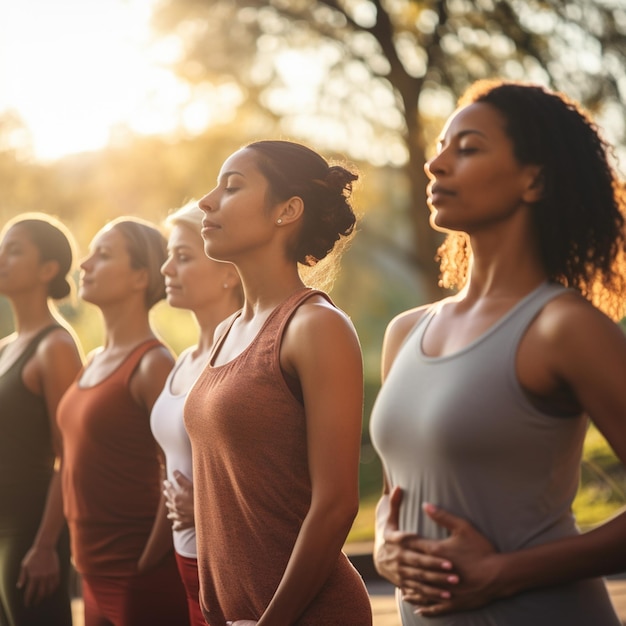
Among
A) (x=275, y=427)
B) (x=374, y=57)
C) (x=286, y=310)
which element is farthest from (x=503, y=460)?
(x=374, y=57)

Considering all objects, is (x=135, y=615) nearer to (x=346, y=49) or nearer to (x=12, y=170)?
(x=346, y=49)

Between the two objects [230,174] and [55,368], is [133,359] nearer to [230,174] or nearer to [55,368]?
[55,368]

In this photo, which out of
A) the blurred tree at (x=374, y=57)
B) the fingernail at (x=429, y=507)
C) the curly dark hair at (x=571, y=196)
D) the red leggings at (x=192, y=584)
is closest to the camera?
the fingernail at (x=429, y=507)

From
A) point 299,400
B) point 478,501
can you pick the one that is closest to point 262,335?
point 299,400

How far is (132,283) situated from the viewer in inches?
155

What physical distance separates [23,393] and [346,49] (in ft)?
21.3

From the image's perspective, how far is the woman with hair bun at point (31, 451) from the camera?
4.00 m

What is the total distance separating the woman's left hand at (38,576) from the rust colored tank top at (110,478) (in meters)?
0.38

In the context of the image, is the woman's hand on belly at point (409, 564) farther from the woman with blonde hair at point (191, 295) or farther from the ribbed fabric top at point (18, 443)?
the ribbed fabric top at point (18, 443)

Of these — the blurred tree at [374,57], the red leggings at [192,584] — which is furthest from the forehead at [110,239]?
the blurred tree at [374,57]

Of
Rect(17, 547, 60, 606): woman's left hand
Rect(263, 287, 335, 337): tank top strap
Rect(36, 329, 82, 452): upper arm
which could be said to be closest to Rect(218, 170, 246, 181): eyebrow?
Rect(263, 287, 335, 337): tank top strap

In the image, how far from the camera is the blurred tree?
354 inches

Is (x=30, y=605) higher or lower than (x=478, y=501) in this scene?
lower

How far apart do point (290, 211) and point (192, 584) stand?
1188mm
